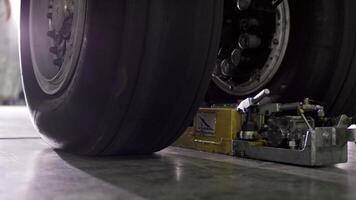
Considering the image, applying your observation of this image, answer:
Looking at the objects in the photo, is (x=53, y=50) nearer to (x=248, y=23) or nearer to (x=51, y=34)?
(x=51, y=34)

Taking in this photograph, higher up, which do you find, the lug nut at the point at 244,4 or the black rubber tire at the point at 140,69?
the lug nut at the point at 244,4

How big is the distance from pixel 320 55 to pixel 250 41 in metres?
0.37

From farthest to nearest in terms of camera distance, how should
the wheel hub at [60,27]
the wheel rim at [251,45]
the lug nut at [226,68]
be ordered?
the lug nut at [226,68] < the wheel rim at [251,45] < the wheel hub at [60,27]

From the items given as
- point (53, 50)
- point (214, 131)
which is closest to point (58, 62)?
point (53, 50)

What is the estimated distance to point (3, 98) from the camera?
14.9 m

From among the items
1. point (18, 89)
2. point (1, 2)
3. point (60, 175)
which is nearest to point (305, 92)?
point (60, 175)

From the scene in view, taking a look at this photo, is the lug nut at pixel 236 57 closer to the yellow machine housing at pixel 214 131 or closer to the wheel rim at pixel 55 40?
the yellow machine housing at pixel 214 131

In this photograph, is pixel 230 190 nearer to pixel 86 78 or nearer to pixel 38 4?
pixel 86 78

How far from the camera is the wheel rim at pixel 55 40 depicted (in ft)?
5.92

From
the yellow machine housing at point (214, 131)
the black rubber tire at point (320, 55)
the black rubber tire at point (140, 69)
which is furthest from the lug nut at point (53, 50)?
the black rubber tire at point (320, 55)

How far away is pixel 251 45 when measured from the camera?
7.87 feet

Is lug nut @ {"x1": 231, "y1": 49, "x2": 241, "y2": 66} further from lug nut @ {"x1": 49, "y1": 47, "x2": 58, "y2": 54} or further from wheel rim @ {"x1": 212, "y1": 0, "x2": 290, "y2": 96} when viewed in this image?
lug nut @ {"x1": 49, "y1": 47, "x2": 58, "y2": 54}

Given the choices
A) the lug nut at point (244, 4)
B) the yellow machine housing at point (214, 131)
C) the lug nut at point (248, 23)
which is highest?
the lug nut at point (244, 4)

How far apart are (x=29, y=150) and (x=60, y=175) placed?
73cm
